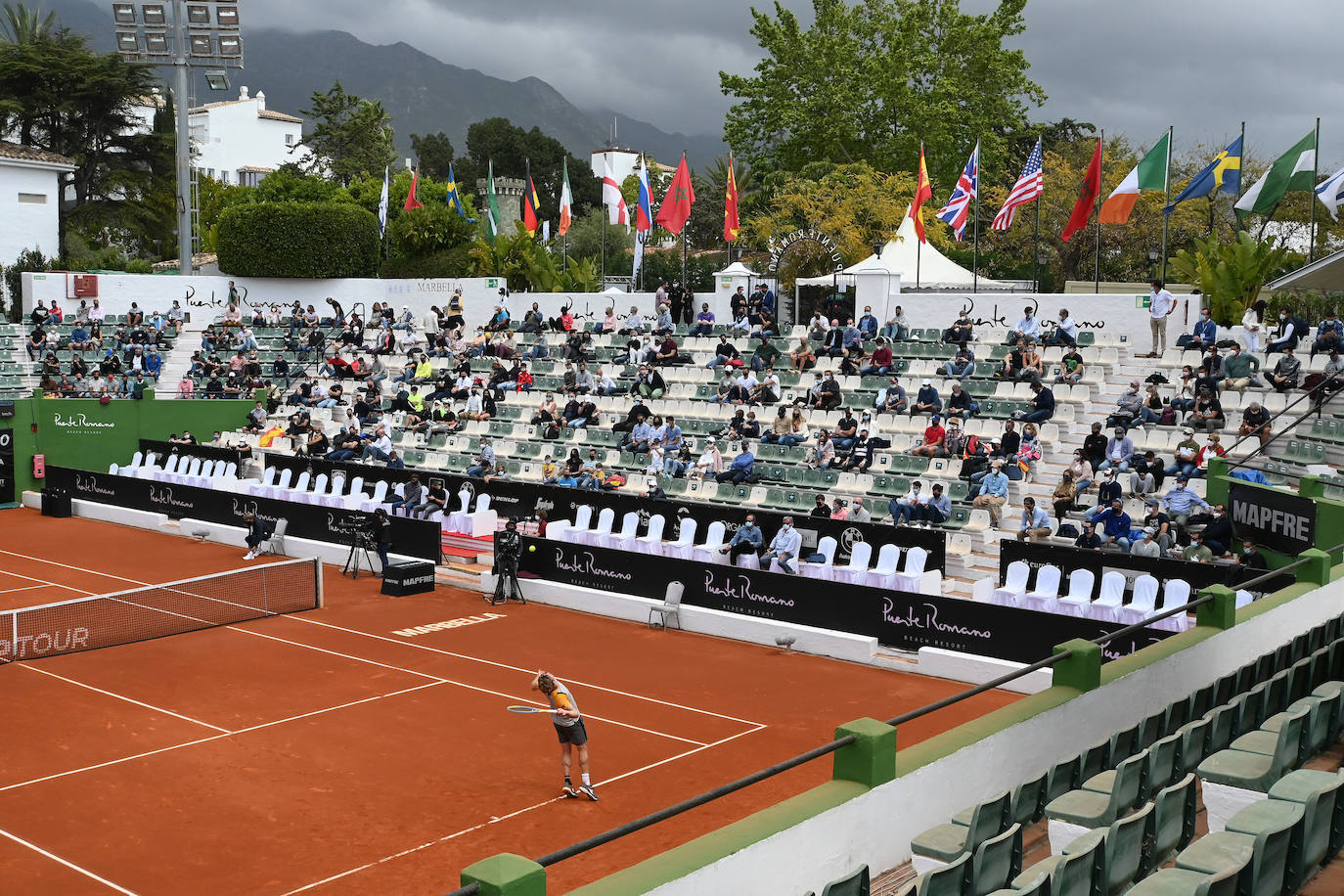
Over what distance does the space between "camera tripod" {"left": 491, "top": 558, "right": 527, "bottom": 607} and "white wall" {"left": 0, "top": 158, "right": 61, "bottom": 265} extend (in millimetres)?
40576

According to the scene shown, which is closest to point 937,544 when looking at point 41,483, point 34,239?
point 41,483

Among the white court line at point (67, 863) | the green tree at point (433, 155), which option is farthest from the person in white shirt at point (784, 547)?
the green tree at point (433, 155)

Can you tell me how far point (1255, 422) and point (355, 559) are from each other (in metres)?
18.0

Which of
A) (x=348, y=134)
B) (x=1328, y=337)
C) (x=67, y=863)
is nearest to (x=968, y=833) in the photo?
(x=67, y=863)

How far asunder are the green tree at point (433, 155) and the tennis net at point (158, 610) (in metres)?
105

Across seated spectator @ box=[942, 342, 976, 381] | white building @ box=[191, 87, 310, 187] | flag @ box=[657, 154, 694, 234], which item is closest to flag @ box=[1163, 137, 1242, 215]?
seated spectator @ box=[942, 342, 976, 381]

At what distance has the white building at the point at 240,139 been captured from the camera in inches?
4626

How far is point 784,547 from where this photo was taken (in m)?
23.0

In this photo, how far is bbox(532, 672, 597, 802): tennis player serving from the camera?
1416 centimetres

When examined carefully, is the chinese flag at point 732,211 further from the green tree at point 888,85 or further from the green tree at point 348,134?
the green tree at point 348,134

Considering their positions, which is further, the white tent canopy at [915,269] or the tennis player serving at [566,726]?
the white tent canopy at [915,269]

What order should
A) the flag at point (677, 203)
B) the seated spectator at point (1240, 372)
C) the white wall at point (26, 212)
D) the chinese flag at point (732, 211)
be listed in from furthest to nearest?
1. the white wall at point (26, 212)
2. the chinese flag at point (732, 211)
3. the flag at point (677, 203)
4. the seated spectator at point (1240, 372)

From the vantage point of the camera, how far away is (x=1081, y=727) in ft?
40.0

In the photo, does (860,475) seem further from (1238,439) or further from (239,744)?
(239,744)
